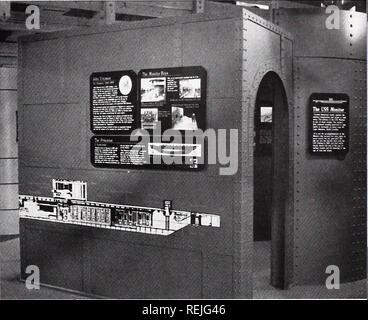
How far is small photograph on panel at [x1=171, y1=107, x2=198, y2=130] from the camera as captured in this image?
517cm

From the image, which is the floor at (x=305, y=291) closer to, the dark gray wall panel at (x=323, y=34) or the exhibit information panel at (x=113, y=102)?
the exhibit information panel at (x=113, y=102)

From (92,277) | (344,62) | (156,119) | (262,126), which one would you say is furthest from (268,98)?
(92,277)

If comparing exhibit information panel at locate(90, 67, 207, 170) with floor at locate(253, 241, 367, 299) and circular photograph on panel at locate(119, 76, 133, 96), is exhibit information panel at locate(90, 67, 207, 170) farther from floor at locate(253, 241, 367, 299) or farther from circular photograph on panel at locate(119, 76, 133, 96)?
floor at locate(253, 241, 367, 299)

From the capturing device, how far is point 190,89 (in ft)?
17.0

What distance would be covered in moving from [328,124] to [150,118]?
2.51m

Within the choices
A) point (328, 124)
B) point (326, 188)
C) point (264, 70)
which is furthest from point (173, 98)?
point (326, 188)

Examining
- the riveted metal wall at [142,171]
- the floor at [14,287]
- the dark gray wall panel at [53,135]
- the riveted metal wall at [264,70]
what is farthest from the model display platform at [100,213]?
the floor at [14,287]

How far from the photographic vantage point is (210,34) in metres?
5.06

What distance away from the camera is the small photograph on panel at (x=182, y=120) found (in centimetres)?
517

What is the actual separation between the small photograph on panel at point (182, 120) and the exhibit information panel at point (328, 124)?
79.6 inches

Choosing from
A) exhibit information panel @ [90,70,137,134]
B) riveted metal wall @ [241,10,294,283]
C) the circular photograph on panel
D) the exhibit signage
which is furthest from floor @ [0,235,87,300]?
riveted metal wall @ [241,10,294,283]

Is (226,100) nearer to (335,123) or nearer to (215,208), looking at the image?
(215,208)

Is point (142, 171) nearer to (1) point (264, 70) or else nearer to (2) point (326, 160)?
(1) point (264, 70)

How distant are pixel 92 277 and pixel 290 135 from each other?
3.04m
